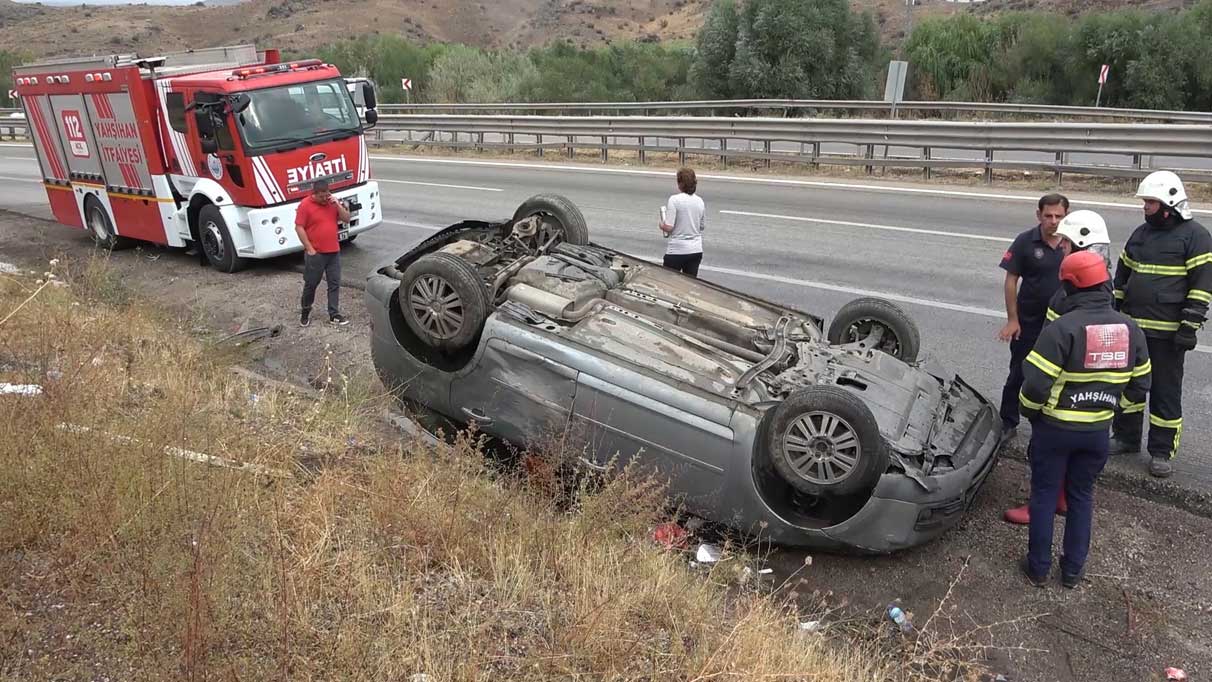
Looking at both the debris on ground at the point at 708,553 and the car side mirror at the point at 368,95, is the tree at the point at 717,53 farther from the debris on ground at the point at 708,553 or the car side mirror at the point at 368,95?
the debris on ground at the point at 708,553

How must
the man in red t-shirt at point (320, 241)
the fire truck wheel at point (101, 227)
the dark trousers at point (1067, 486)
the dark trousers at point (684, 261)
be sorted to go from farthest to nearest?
the fire truck wheel at point (101, 227) < the man in red t-shirt at point (320, 241) < the dark trousers at point (684, 261) < the dark trousers at point (1067, 486)

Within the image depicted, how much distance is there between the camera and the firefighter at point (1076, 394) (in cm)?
409

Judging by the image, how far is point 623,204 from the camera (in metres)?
13.7

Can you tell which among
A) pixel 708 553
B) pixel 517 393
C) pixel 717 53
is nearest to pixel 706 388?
pixel 708 553

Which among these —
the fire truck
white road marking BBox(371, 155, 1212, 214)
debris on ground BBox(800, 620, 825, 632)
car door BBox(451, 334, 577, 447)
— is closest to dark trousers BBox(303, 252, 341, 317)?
the fire truck

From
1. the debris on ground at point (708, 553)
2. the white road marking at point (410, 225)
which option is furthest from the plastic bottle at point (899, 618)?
the white road marking at point (410, 225)

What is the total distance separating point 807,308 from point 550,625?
548 centimetres

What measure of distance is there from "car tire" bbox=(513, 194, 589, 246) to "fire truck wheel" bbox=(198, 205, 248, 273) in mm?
5125

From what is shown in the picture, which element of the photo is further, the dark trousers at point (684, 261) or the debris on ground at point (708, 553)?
the dark trousers at point (684, 261)

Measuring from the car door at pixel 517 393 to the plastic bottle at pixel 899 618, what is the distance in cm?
190

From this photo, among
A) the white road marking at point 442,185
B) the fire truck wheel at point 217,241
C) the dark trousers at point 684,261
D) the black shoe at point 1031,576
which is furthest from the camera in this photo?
the white road marking at point 442,185

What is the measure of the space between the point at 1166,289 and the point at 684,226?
3581 mm

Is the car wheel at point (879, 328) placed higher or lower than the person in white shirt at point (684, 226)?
lower

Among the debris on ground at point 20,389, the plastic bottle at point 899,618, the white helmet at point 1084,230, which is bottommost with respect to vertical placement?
the plastic bottle at point 899,618
